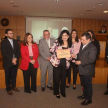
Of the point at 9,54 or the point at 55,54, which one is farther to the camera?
the point at 9,54

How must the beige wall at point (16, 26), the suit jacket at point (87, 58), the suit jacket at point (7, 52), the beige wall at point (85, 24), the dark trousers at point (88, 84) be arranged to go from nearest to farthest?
the suit jacket at point (87, 58), the dark trousers at point (88, 84), the suit jacket at point (7, 52), the beige wall at point (16, 26), the beige wall at point (85, 24)

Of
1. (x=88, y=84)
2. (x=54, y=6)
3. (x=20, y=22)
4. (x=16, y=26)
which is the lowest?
(x=88, y=84)

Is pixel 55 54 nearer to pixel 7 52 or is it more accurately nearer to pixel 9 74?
pixel 7 52

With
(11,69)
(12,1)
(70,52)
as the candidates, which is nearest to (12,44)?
(11,69)

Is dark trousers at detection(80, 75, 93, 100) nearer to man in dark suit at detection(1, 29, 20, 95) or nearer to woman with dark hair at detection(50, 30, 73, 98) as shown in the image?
woman with dark hair at detection(50, 30, 73, 98)

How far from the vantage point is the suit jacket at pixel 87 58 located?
2.46 meters

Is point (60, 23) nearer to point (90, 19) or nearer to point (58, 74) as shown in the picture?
point (90, 19)

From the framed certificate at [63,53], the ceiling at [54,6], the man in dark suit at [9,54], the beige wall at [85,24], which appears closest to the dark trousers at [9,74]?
the man in dark suit at [9,54]

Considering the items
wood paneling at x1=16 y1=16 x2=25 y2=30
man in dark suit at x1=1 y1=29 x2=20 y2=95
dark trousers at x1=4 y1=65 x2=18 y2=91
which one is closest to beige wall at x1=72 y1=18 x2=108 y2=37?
wood paneling at x1=16 y1=16 x2=25 y2=30

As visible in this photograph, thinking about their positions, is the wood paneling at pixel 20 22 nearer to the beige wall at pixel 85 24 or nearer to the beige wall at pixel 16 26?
the beige wall at pixel 16 26

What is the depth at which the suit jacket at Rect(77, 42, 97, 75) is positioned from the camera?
2.46 m

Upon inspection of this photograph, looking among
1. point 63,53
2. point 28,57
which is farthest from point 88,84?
point 28,57

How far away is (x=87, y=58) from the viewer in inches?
98.7

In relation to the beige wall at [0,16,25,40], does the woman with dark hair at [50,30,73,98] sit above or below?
below
